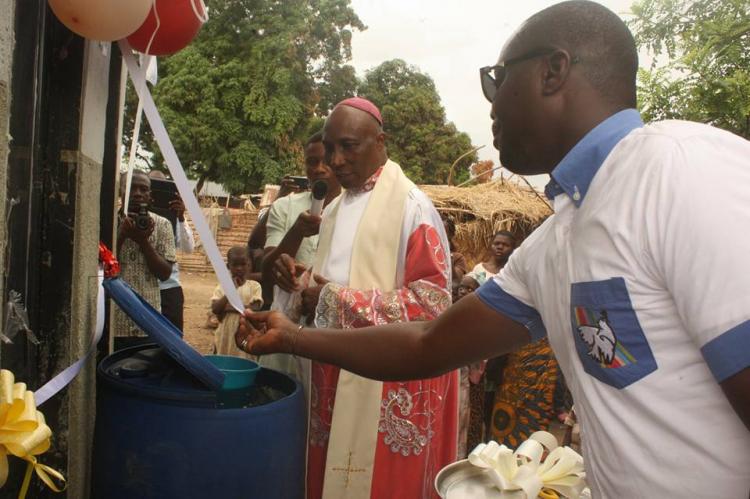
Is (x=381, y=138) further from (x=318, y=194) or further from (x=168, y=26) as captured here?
(x=168, y=26)

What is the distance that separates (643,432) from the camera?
3.34 ft

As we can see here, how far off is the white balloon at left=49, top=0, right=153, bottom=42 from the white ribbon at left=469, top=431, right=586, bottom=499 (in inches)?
50.7

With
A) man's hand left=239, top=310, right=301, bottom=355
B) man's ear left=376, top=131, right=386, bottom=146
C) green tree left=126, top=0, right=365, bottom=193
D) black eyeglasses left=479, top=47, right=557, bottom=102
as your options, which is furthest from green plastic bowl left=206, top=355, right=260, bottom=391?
green tree left=126, top=0, right=365, bottom=193

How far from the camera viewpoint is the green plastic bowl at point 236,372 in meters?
1.81

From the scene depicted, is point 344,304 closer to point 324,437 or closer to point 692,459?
point 324,437

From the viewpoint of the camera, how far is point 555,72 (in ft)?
4.31

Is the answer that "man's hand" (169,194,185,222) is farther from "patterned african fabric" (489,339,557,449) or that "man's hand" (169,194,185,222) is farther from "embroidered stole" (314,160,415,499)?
"embroidered stole" (314,160,415,499)

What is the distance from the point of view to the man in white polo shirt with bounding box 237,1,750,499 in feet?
2.93

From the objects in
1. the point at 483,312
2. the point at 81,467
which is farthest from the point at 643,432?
the point at 81,467

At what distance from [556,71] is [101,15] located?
3.36 feet

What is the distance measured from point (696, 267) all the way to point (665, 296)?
11 centimetres

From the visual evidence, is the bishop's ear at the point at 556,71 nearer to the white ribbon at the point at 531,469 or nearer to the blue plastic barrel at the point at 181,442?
the white ribbon at the point at 531,469

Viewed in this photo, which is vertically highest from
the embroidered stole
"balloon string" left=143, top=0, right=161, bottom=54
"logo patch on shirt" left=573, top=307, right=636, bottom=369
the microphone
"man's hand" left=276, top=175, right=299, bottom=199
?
"balloon string" left=143, top=0, right=161, bottom=54

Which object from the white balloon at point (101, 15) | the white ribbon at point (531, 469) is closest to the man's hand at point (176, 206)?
the white balloon at point (101, 15)
